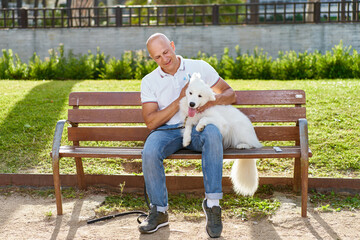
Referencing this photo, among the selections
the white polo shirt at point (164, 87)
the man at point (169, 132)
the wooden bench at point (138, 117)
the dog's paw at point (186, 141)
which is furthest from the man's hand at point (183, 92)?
the wooden bench at point (138, 117)

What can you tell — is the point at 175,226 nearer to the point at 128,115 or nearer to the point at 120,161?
the point at 128,115

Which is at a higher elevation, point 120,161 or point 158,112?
point 158,112

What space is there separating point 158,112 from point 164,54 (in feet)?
1.72

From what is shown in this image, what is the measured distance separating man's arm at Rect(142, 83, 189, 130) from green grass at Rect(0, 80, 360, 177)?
1.22 meters

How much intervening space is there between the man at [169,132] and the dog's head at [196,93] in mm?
145

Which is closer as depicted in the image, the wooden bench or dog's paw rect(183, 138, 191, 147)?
dog's paw rect(183, 138, 191, 147)

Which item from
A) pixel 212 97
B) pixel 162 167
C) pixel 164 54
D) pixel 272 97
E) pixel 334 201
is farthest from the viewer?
pixel 272 97

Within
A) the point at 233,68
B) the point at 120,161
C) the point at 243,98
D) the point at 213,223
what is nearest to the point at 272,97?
the point at 243,98

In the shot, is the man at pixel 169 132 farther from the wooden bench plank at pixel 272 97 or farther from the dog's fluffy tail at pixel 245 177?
the dog's fluffy tail at pixel 245 177

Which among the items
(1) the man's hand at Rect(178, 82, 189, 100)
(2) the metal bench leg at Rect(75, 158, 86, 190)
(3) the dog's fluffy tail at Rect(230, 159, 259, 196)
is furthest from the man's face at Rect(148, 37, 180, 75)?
(2) the metal bench leg at Rect(75, 158, 86, 190)

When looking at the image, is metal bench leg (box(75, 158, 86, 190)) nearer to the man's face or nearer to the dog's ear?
the man's face

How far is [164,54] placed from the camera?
406 cm

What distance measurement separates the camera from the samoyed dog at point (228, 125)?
3867 mm

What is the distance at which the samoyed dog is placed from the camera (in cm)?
387
